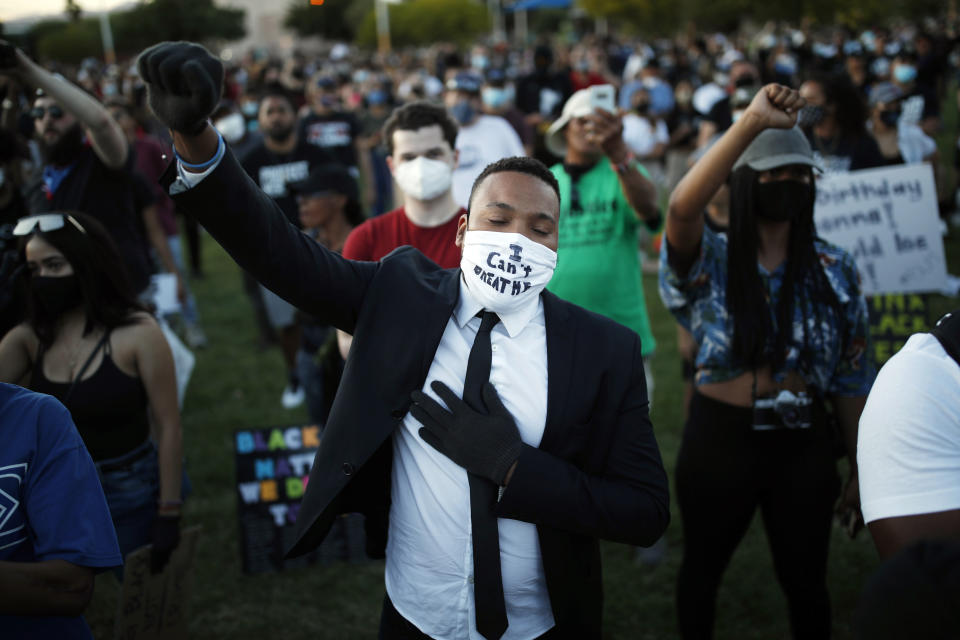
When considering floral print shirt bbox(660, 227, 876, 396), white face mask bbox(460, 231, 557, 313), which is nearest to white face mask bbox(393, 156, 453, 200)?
floral print shirt bbox(660, 227, 876, 396)

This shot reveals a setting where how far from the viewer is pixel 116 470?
3.07 m

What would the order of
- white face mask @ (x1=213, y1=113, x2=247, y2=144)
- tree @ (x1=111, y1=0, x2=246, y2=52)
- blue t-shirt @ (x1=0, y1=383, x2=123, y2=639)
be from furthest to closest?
1. tree @ (x1=111, y1=0, x2=246, y2=52)
2. white face mask @ (x1=213, y1=113, x2=247, y2=144)
3. blue t-shirt @ (x1=0, y1=383, x2=123, y2=639)

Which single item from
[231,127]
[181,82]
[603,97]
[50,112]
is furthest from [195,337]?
[181,82]

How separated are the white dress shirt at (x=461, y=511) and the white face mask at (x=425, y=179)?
1.28m

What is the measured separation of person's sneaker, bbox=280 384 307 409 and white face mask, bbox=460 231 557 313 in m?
4.64

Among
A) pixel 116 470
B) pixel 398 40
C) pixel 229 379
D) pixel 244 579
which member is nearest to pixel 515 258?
pixel 116 470

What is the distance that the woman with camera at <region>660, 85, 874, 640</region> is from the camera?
281 centimetres

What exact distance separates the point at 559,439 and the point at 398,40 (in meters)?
63.9

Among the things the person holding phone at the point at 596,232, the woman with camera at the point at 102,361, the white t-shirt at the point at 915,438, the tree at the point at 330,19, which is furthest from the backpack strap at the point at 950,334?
the tree at the point at 330,19

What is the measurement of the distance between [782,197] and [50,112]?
373cm

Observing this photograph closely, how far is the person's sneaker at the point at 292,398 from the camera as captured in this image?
6.44 m

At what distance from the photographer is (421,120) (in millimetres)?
3531

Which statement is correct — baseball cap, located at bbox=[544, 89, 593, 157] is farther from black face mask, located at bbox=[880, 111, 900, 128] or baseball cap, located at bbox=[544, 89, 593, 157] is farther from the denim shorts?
black face mask, located at bbox=[880, 111, 900, 128]

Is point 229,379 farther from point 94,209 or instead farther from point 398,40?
point 398,40
